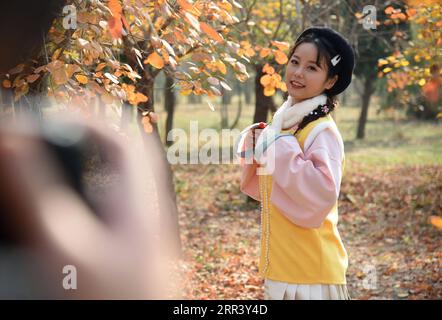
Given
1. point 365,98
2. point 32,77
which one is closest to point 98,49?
point 32,77

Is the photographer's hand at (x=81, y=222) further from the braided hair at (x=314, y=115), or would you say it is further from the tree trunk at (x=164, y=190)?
the braided hair at (x=314, y=115)

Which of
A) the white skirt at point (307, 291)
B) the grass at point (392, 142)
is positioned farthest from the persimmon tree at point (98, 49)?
the grass at point (392, 142)

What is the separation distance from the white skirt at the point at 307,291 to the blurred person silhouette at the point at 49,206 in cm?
157

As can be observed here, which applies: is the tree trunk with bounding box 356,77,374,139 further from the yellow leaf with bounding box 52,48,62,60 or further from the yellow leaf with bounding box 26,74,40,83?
the yellow leaf with bounding box 26,74,40,83

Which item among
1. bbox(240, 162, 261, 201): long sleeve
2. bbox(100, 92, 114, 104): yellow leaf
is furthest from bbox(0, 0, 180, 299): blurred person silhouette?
bbox(240, 162, 261, 201): long sleeve

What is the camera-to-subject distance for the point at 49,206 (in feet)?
10.6

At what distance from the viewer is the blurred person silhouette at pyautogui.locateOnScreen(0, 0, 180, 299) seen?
2.66 metres

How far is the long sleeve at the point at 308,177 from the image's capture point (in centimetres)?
222

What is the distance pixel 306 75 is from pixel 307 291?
0.99 meters

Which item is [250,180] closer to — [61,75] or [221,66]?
[61,75]

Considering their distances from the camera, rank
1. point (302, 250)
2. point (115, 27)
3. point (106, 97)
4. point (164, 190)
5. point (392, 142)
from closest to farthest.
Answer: point (115, 27), point (302, 250), point (106, 97), point (164, 190), point (392, 142)

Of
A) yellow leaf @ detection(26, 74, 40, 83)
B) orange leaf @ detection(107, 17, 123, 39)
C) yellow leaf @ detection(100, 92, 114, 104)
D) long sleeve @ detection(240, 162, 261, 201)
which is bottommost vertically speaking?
long sleeve @ detection(240, 162, 261, 201)

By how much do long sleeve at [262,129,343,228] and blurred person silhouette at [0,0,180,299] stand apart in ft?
4.45
